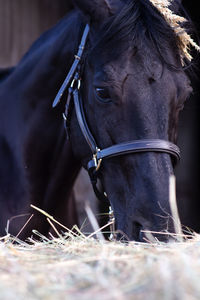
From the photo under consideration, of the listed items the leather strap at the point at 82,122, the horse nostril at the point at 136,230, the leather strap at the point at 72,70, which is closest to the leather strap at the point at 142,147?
the leather strap at the point at 82,122

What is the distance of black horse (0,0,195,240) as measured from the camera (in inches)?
51.9

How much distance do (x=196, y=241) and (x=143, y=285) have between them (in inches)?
17.3

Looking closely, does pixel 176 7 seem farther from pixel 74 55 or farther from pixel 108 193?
pixel 108 193

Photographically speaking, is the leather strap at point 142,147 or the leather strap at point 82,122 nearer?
the leather strap at point 142,147

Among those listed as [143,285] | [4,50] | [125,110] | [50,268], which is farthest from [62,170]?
[4,50]

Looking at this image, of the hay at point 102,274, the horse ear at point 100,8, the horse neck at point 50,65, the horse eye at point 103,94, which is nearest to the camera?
the hay at point 102,274

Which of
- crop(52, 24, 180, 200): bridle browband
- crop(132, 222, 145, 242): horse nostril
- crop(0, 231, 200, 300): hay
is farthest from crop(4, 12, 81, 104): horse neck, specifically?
crop(0, 231, 200, 300): hay

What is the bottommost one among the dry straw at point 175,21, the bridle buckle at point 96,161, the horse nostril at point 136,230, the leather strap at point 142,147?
the horse nostril at point 136,230

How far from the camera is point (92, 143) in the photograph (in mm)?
1486

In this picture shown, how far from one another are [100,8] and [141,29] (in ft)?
0.65

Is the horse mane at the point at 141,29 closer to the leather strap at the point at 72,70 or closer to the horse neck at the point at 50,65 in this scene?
the leather strap at the point at 72,70

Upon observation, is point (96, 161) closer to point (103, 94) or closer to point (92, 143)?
point (92, 143)

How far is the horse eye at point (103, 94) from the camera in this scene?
140 centimetres

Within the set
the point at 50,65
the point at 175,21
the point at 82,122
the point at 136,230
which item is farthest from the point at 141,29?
the point at 136,230
